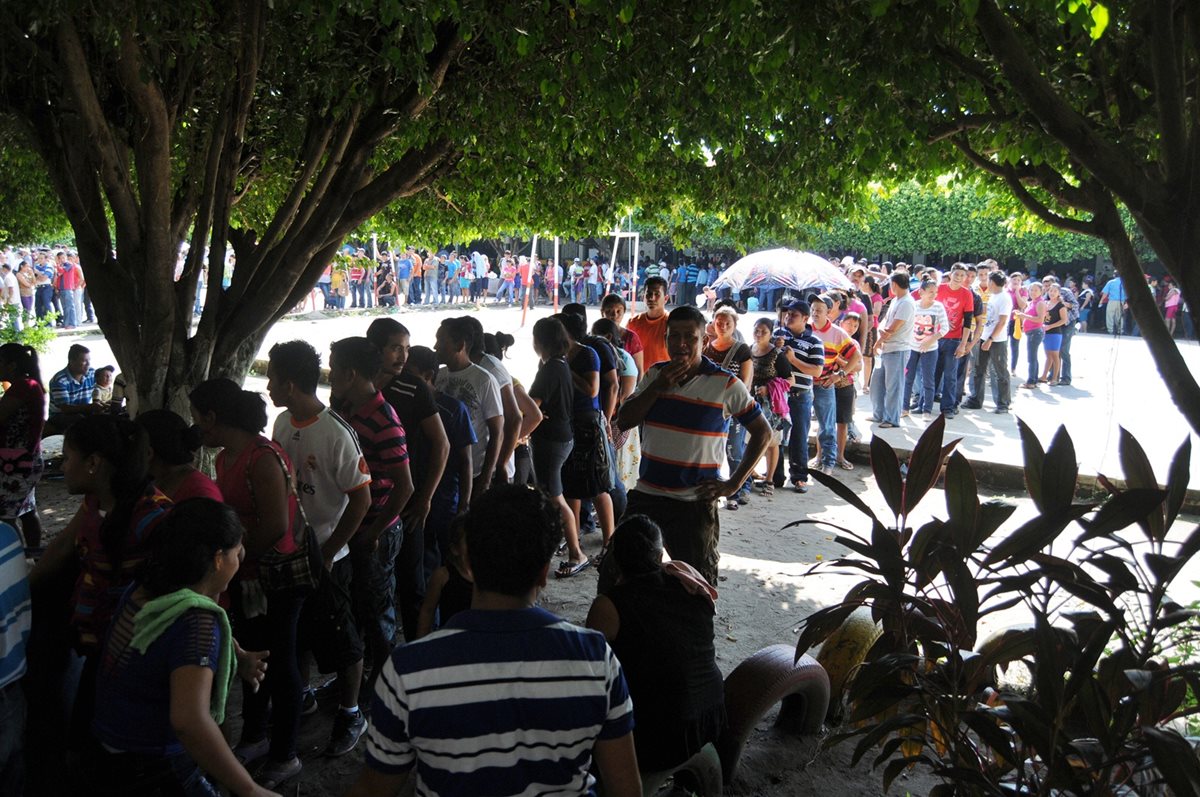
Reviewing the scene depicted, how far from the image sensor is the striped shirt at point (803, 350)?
369 inches

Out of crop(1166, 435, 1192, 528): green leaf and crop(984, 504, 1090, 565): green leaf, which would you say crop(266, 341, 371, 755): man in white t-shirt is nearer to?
crop(984, 504, 1090, 565): green leaf

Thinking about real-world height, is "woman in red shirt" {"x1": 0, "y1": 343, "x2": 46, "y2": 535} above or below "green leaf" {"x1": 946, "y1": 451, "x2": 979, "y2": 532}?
below

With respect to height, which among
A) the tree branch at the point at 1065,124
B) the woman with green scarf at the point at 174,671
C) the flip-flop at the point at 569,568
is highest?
the tree branch at the point at 1065,124

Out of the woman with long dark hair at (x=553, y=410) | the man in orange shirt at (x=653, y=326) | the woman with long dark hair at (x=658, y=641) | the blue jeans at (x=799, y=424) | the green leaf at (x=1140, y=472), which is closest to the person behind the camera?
the green leaf at (x=1140, y=472)

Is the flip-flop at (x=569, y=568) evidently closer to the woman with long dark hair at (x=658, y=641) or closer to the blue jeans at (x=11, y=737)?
the woman with long dark hair at (x=658, y=641)

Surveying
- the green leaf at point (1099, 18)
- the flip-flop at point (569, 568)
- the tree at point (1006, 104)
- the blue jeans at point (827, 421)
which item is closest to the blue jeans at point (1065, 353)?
the blue jeans at point (827, 421)

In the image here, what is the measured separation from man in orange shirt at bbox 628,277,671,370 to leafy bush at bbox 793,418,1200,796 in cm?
558

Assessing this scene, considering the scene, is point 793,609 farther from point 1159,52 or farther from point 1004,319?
point 1004,319

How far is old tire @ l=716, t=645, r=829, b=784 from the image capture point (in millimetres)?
4086

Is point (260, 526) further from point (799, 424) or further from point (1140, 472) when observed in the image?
point (799, 424)

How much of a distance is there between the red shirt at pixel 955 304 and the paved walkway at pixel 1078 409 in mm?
1303

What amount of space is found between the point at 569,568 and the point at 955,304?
339 inches

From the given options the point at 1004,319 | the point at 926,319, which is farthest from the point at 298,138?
the point at 1004,319

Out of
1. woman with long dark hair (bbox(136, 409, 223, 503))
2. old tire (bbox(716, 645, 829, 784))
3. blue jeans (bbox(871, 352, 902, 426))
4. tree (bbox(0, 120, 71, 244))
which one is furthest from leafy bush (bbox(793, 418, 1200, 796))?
blue jeans (bbox(871, 352, 902, 426))
